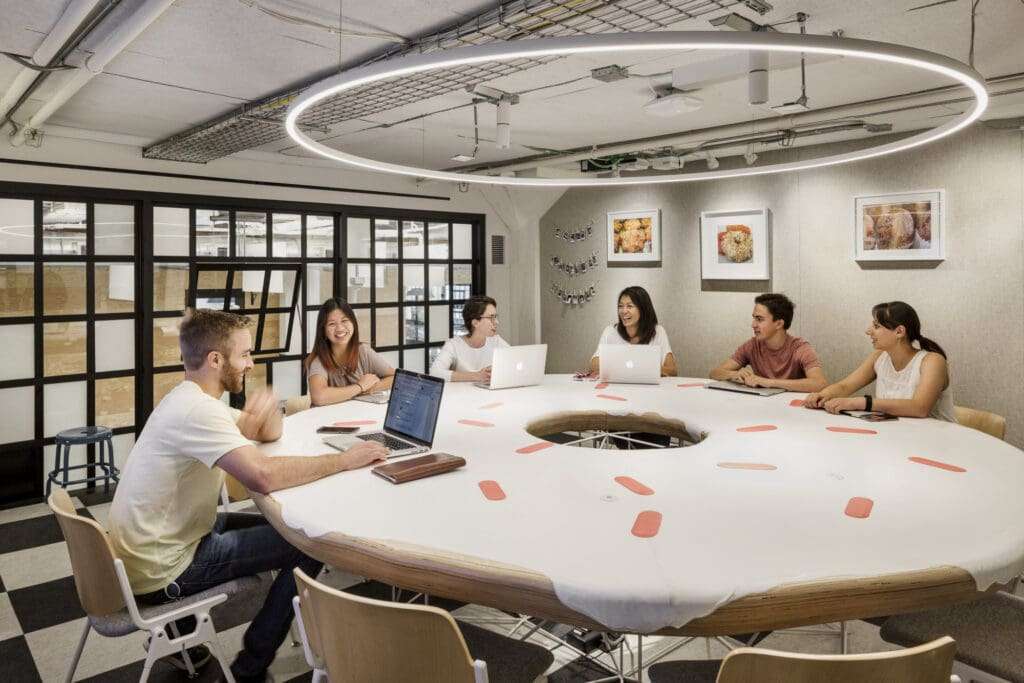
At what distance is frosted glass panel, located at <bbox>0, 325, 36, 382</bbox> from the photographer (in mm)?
4535

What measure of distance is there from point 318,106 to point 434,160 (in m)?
2.41

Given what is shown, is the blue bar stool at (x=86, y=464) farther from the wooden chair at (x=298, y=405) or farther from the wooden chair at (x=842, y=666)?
the wooden chair at (x=842, y=666)

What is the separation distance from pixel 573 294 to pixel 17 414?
4.66 meters

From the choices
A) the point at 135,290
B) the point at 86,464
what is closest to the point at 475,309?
the point at 135,290

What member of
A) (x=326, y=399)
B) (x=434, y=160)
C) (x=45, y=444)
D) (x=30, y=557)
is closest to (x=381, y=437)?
(x=326, y=399)

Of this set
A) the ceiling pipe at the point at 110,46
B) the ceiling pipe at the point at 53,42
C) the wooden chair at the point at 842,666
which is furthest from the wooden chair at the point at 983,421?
the ceiling pipe at the point at 53,42

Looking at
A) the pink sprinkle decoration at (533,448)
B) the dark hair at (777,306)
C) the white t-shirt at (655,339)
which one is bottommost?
the pink sprinkle decoration at (533,448)

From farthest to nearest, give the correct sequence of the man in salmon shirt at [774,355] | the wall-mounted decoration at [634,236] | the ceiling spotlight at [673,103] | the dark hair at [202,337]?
1. the wall-mounted decoration at [634,236]
2. the man in salmon shirt at [774,355]
3. the ceiling spotlight at [673,103]
4. the dark hair at [202,337]

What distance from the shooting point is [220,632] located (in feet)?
9.27

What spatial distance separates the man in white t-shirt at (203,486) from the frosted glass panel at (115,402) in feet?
10.5

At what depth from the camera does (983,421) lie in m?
3.19

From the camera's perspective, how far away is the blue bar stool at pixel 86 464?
14.5ft

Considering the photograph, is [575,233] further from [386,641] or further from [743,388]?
[386,641]

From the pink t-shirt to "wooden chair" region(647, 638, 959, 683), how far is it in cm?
290
